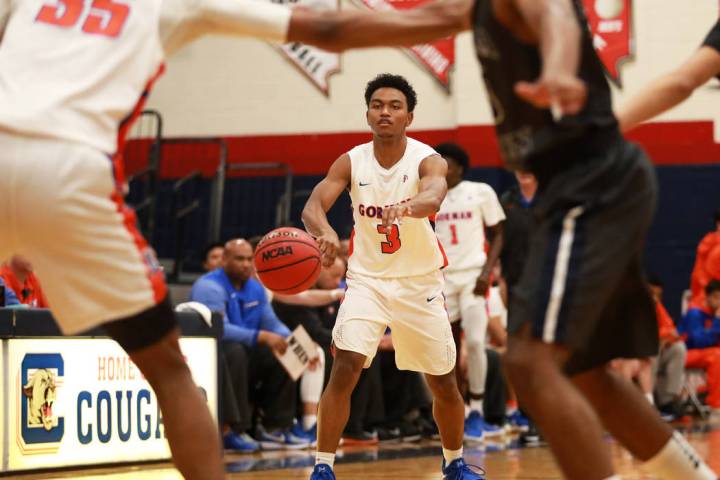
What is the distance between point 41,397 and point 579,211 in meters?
4.64

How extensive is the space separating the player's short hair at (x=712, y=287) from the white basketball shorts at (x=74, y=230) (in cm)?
1043

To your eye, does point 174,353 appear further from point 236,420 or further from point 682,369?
point 682,369

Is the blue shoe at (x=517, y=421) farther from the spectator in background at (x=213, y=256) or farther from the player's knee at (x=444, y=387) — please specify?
the player's knee at (x=444, y=387)

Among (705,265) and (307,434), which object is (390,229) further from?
(705,265)

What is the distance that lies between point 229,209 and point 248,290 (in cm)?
537

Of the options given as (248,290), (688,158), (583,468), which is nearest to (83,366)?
(248,290)

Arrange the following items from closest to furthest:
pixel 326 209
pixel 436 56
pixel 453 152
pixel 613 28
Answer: pixel 326 209 < pixel 453 152 < pixel 613 28 < pixel 436 56

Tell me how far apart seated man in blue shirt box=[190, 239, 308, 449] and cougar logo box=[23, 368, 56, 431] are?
89.9 inches

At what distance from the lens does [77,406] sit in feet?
23.9

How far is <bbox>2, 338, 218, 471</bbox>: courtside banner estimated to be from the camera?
6.99m

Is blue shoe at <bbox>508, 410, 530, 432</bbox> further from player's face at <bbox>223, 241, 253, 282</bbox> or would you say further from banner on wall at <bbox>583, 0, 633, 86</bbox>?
banner on wall at <bbox>583, 0, 633, 86</bbox>

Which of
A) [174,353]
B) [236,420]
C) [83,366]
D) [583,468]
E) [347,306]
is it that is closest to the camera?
[583,468]

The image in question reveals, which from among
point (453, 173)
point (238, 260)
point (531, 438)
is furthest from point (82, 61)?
point (453, 173)

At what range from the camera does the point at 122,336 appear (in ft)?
11.3
